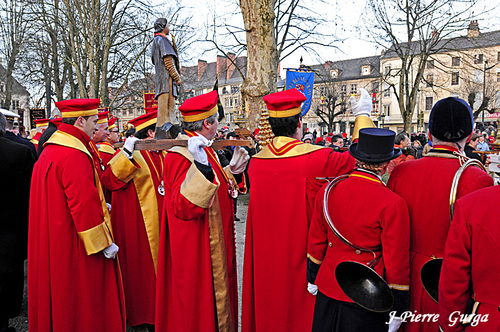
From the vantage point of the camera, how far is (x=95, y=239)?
3.29 metres

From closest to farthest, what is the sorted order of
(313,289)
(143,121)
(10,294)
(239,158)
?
1. (313,289)
2. (239,158)
3. (10,294)
4. (143,121)

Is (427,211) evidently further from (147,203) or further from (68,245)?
(147,203)

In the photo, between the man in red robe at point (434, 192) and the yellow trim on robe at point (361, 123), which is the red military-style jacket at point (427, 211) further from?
the yellow trim on robe at point (361, 123)

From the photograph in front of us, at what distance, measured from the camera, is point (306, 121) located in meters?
72.9

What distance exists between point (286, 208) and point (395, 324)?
1.18 m

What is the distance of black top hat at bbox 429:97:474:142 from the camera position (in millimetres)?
2398

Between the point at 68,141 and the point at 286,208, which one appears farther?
the point at 68,141

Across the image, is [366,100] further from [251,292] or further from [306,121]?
[306,121]

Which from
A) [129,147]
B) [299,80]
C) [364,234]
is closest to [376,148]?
[364,234]

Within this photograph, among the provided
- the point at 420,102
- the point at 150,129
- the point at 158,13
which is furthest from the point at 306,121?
the point at 150,129

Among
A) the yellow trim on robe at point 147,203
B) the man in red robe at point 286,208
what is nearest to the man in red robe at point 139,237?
the yellow trim on robe at point 147,203

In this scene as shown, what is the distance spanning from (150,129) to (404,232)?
3537 millimetres

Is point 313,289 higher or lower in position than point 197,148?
lower

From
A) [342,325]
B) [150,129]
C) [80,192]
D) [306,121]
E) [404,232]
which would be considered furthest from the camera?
[306,121]
